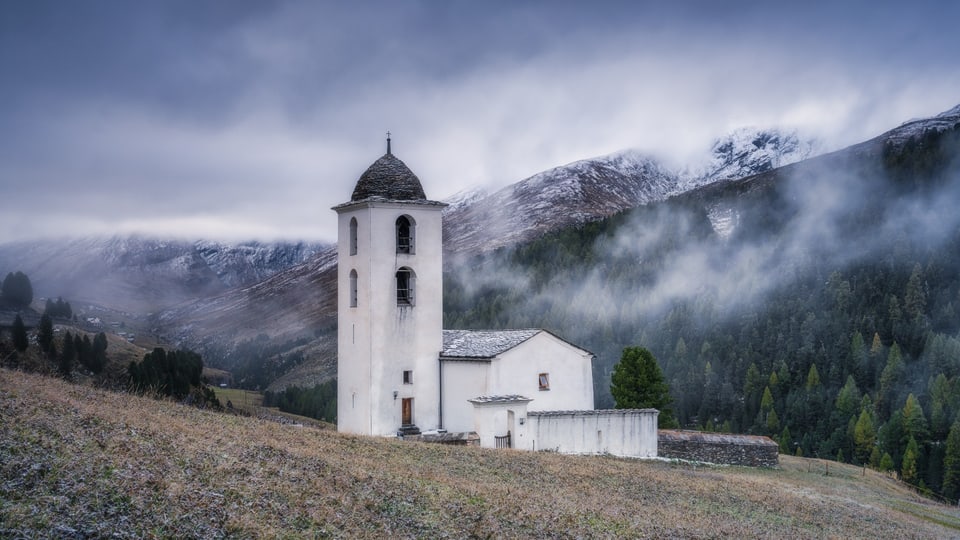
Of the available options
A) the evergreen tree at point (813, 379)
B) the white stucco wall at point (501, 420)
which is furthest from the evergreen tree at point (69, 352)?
the evergreen tree at point (813, 379)

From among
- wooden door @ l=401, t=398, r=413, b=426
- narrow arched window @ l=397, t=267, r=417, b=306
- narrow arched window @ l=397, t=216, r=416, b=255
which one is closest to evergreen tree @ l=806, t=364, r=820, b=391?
narrow arched window @ l=397, t=267, r=417, b=306

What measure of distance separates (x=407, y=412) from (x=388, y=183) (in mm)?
10747

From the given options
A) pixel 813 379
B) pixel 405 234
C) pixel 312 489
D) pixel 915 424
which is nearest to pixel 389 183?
pixel 405 234

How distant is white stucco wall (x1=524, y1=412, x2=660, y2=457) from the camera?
3503 centimetres

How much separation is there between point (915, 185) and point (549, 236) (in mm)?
75684

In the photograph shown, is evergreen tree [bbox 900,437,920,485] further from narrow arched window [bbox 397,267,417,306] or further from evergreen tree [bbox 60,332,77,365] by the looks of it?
evergreen tree [bbox 60,332,77,365]

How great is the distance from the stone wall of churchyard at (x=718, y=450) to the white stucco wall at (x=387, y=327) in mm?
10800

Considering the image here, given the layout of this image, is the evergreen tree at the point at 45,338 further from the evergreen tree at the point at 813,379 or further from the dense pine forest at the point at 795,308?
the evergreen tree at the point at 813,379

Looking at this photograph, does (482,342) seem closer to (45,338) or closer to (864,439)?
(864,439)


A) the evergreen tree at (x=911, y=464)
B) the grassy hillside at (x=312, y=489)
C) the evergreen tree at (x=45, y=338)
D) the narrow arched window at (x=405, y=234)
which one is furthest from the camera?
the evergreen tree at (x=45, y=338)

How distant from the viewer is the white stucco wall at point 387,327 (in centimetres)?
3875

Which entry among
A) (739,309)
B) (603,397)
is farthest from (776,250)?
(603,397)

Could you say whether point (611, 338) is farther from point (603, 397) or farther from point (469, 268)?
point (469, 268)

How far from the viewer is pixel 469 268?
189 meters
